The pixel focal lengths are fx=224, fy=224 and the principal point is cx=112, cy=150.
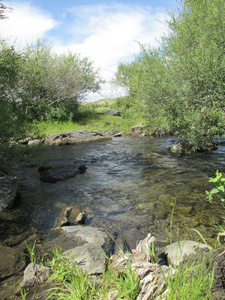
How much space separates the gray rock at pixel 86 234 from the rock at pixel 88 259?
492 mm

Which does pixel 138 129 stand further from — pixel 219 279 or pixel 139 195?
pixel 219 279

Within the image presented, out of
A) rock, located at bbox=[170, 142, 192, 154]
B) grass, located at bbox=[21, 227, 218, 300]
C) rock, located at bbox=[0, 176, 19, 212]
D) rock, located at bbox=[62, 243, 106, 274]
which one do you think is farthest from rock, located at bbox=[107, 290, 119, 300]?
rock, located at bbox=[170, 142, 192, 154]

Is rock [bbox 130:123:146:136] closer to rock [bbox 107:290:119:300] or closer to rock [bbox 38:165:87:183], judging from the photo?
rock [bbox 38:165:87:183]

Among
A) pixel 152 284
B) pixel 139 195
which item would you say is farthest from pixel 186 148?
pixel 152 284

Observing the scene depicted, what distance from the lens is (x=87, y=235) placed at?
4895 mm

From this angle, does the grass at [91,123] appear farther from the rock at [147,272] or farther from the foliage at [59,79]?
the rock at [147,272]

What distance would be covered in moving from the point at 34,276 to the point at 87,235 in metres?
1.61

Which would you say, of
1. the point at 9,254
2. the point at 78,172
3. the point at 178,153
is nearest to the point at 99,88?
the point at 178,153

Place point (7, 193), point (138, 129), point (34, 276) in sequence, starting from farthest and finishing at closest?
point (138, 129) < point (7, 193) < point (34, 276)

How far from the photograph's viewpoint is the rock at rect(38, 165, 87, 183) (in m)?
9.46

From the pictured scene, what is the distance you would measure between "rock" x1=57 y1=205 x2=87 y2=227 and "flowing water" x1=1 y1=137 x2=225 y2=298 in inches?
8.1

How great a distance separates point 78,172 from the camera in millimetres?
10602

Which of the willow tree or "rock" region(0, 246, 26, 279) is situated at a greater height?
the willow tree

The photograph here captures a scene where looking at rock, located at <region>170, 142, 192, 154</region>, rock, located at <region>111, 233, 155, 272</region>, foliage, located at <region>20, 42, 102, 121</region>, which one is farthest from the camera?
foliage, located at <region>20, 42, 102, 121</region>
